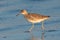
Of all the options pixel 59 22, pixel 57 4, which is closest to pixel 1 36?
pixel 59 22

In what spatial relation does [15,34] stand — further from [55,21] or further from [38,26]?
[55,21]

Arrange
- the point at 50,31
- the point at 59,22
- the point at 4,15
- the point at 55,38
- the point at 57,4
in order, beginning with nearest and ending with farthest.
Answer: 1. the point at 55,38
2. the point at 50,31
3. the point at 59,22
4. the point at 4,15
5. the point at 57,4

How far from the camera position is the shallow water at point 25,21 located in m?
10.8

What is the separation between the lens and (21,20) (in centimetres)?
1290

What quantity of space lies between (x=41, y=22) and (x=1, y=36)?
7.51 ft

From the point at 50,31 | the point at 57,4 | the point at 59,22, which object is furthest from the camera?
the point at 57,4

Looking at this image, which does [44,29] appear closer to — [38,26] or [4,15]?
[38,26]

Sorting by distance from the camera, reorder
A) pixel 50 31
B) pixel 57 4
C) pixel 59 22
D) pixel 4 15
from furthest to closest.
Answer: pixel 57 4 < pixel 4 15 < pixel 59 22 < pixel 50 31

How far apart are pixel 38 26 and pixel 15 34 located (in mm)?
1398

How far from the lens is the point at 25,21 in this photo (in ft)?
42.2

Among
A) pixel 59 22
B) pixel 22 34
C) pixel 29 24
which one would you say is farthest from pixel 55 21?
pixel 22 34

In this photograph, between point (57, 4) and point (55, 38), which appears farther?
point (57, 4)

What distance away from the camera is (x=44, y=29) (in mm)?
11680

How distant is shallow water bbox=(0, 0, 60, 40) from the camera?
10.8 m
